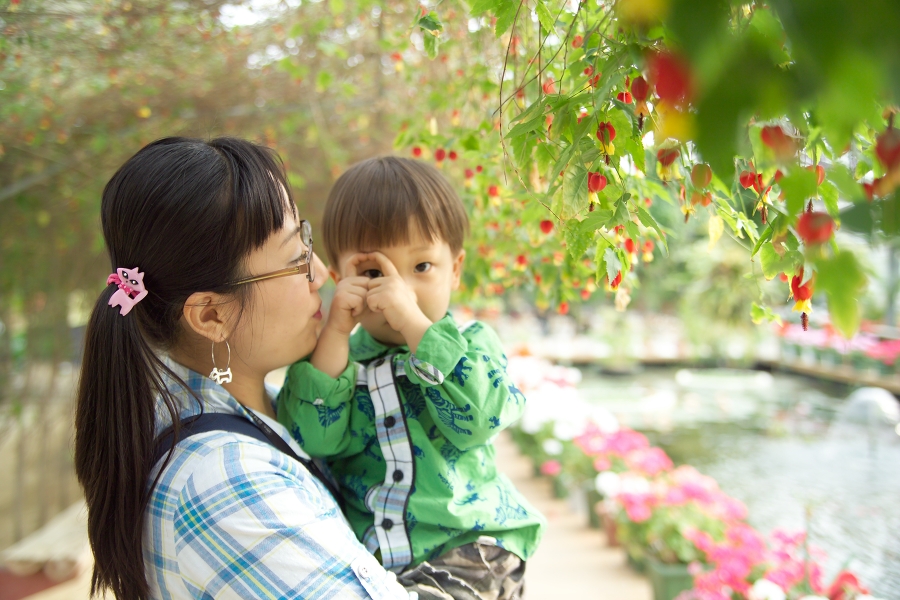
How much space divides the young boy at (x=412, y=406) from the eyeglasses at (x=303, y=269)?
0.11 metres

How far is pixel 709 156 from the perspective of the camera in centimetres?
40

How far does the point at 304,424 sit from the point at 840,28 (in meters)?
1.05

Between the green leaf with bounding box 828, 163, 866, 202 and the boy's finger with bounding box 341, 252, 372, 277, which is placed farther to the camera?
the boy's finger with bounding box 341, 252, 372, 277

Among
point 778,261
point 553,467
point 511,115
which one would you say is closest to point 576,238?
point 778,261

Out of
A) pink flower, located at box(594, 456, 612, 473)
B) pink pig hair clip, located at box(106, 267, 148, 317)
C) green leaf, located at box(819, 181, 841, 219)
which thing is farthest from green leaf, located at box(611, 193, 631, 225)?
pink flower, located at box(594, 456, 612, 473)

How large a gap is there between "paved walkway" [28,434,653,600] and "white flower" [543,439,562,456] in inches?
17.5

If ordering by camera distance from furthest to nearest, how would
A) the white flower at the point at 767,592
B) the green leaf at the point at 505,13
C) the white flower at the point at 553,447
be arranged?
the white flower at the point at 553,447
the white flower at the point at 767,592
the green leaf at the point at 505,13

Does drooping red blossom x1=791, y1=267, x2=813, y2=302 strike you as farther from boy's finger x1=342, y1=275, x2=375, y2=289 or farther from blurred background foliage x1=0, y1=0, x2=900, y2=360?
boy's finger x1=342, y1=275, x2=375, y2=289

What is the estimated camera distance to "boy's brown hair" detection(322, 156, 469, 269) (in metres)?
1.33

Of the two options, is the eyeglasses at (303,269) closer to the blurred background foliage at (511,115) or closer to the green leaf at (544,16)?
the blurred background foliage at (511,115)

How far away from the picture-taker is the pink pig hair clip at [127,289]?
100 centimetres

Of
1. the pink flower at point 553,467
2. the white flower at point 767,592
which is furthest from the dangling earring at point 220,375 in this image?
the pink flower at point 553,467

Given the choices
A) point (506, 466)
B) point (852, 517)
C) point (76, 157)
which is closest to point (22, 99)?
point (76, 157)

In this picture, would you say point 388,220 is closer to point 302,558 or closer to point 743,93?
point 302,558
